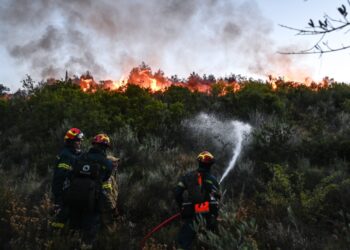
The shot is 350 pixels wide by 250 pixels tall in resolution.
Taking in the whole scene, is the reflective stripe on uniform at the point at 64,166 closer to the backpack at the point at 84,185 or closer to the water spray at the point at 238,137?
the backpack at the point at 84,185

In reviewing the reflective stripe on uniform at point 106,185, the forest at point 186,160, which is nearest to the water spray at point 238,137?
the forest at point 186,160

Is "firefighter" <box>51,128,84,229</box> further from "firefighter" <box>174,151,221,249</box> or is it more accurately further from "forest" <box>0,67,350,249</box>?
"firefighter" <box>174,151,221,249</box>

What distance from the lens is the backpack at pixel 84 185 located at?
25.6 ft

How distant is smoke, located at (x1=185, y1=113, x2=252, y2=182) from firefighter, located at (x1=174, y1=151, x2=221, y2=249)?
459 centimetres

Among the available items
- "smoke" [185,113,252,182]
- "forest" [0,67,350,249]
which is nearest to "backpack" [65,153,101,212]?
"forest" [0,67,350,249]

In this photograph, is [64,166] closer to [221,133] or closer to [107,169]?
[107,169]

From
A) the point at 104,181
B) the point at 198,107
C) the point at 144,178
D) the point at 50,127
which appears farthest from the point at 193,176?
the point at 198,107

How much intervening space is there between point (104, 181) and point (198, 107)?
10385mm

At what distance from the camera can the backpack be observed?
25.6ft

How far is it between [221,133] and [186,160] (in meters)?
3.07

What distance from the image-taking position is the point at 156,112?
15.8 metres

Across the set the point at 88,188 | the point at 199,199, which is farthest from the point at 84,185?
the point at 199,199

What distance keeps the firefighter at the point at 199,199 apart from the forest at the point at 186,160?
41cm

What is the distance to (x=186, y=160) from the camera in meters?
12.8
